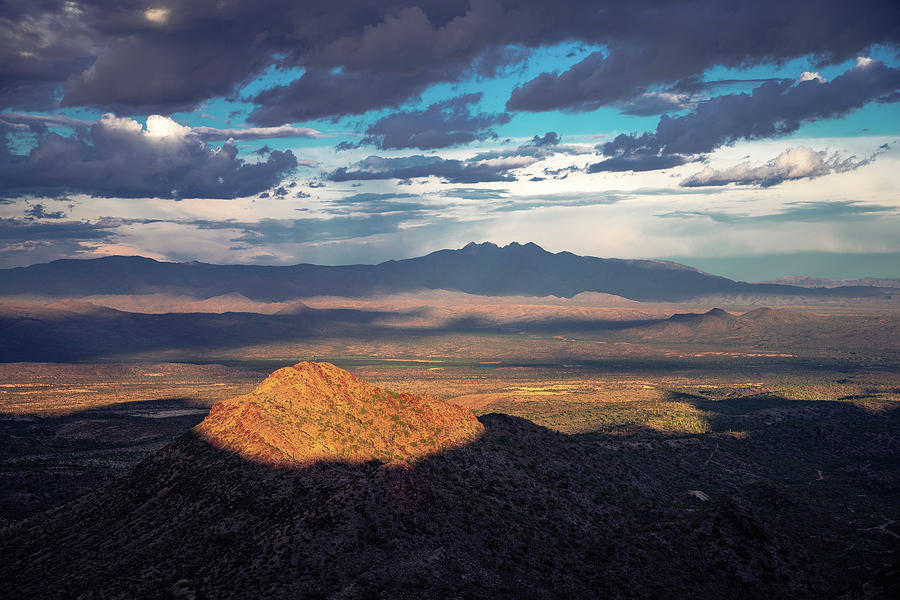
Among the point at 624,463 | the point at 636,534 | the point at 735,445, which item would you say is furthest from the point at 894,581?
the point at 735,445

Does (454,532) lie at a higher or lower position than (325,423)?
lower

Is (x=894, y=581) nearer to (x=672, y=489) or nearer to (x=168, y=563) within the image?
(x=672, y=489)

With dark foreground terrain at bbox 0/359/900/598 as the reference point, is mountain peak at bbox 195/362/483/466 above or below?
above

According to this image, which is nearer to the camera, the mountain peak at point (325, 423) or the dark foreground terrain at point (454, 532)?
the dark foreground terrain at point (454, 532)

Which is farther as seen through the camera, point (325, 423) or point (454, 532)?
point (325, 423)

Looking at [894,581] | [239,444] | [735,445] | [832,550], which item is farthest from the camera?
[735,445]

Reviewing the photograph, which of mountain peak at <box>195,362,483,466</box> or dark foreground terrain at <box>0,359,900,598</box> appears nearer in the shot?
dark foreground terrain at <box>0,359,900,598</box>

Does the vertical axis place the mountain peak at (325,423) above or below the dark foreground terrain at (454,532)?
above

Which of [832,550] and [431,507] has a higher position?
[431,507]
